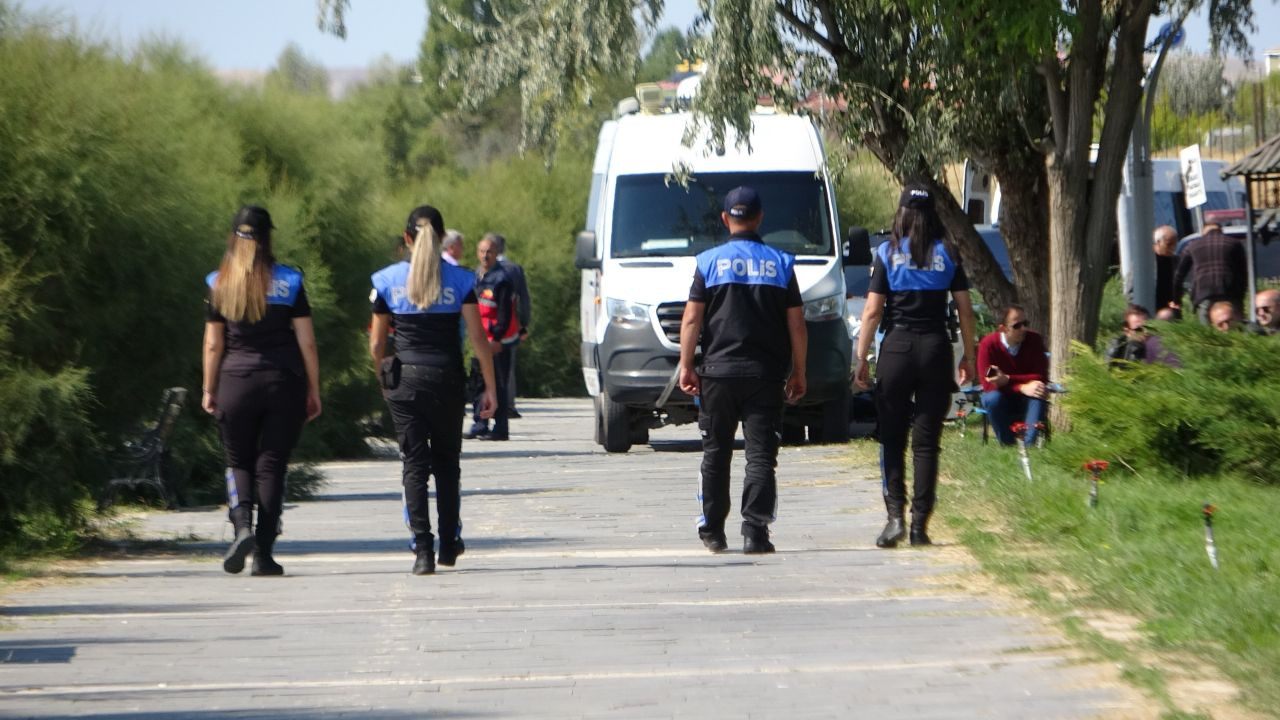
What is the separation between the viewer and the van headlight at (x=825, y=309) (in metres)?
16.8

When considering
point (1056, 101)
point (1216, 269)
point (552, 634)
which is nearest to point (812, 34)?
point (1056, 101)

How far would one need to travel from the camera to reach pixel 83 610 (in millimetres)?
8570

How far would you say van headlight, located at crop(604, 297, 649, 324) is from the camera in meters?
16.9

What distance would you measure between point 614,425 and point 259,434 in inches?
319

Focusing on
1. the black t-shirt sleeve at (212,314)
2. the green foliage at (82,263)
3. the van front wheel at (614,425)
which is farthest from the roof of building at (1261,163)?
the black t-shirt sleeve at (212,314)

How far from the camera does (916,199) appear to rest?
391 inches

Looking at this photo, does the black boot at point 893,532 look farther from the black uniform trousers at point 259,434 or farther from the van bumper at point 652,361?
the van bumper at point 652,361

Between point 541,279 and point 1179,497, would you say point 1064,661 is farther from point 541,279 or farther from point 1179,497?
point 541,279

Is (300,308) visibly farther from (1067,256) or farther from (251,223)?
(1067,256)

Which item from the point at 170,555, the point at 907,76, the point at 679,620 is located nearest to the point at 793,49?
the point at 907,76

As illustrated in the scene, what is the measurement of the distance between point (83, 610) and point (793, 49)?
362 inches

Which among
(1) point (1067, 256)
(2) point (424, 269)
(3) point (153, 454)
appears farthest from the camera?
(1) point (1067, 256)

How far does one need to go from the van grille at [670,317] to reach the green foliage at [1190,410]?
520 centimetres

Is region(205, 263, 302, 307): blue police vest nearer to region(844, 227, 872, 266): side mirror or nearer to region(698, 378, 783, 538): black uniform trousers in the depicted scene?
region(698, 378, 783, 538): black uniform trousers
